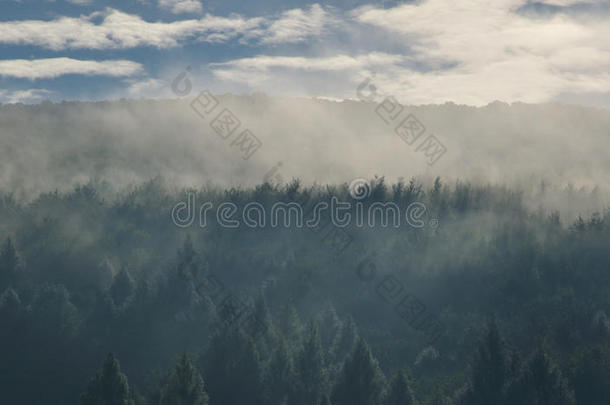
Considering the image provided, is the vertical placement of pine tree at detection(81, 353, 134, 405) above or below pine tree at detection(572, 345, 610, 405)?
above

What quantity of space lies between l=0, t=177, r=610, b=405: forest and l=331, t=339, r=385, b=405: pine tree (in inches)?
5.4

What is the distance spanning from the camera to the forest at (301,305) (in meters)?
54.8

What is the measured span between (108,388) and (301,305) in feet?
190

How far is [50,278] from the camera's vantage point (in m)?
111

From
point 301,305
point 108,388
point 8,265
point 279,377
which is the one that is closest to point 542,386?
point 279,377

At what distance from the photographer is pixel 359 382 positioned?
51.8 meters

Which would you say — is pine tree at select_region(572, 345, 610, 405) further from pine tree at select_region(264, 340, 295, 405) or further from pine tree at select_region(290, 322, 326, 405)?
pine tree at select_region(264, 340, 295, 405)

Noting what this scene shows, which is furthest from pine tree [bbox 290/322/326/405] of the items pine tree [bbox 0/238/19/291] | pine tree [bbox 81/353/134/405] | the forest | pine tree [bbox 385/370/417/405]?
pine tree [bbox 0/238/19/291]

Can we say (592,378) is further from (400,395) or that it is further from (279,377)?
(279,377)

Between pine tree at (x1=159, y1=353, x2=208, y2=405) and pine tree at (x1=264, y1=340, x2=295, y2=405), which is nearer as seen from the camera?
pine tree at (x1=159, y1=353, x2=208, y2=405)

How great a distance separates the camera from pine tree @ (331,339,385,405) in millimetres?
51531

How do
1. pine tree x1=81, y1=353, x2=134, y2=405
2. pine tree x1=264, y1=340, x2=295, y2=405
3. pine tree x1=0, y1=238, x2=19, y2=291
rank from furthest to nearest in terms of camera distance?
pine tree x1=0, y1=238, x2=19, y2=291
pine tree x1=264, y1=340, x2=295, y2=405
pine tree x1=81, y1=353, x2=134, y2=405

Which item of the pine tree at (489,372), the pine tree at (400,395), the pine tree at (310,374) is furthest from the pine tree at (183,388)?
the pine tree at (489,372)

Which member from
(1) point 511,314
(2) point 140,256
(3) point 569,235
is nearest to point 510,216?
(3) point 569,235
